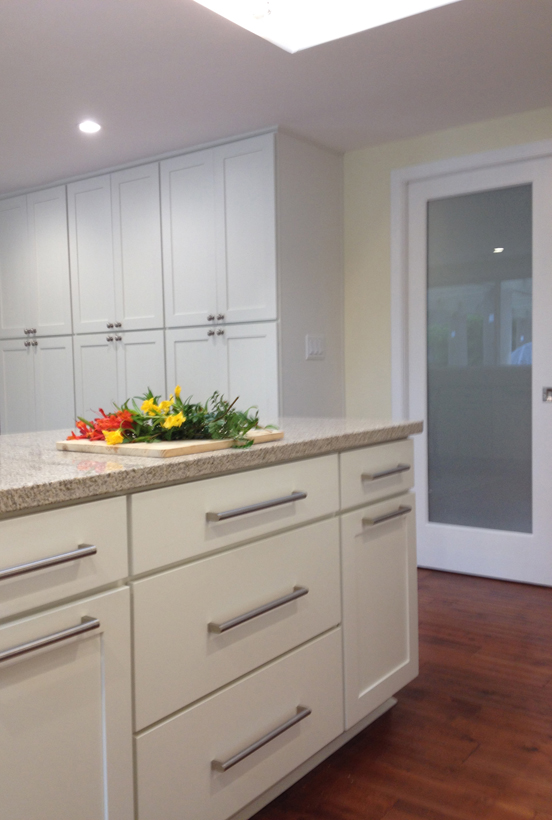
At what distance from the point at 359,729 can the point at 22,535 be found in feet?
4.22

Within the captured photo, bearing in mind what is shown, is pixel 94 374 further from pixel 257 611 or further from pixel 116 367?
pixel 257 611

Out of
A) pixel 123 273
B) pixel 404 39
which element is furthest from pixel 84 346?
pixel 404 39

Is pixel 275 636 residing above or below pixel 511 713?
above

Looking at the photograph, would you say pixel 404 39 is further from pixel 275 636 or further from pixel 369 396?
pixel 275 636

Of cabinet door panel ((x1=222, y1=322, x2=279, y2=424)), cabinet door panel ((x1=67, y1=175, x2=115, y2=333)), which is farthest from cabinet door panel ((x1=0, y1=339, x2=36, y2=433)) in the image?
cabinet door panel ((x1=222, y1=322, x2=279, y2=424))

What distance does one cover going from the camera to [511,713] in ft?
7.01

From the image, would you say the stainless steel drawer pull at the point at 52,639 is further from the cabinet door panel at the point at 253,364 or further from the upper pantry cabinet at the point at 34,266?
the upper pantry cabinet at the point at 34,266

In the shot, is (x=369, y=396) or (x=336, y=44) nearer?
(x=336, y=44)

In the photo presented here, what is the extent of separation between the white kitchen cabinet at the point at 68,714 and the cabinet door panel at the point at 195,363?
2536mm

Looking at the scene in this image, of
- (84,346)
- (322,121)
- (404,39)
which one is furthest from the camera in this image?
(84,346)

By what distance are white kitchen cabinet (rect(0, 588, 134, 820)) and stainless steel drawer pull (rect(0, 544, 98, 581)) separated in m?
0.08

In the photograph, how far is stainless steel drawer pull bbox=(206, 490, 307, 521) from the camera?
4.58 feet

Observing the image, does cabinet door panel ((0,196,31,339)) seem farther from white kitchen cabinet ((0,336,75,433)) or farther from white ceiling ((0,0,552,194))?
white ceiling ((0,0,552,194))

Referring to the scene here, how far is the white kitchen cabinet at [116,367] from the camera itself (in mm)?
3943
